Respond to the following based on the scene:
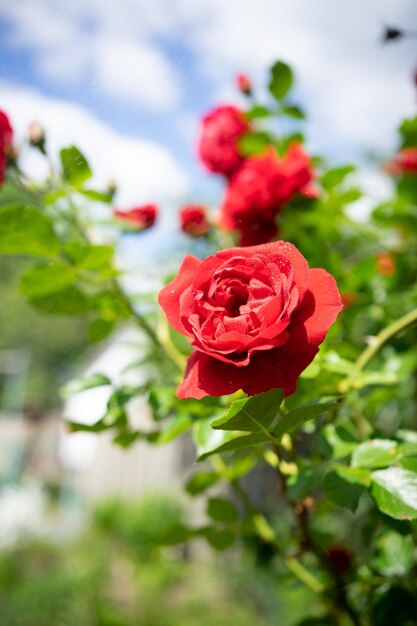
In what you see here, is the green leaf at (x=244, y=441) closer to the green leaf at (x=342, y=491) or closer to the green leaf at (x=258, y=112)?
the green leaf at (x=342, y=491)

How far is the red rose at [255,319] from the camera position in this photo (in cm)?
30

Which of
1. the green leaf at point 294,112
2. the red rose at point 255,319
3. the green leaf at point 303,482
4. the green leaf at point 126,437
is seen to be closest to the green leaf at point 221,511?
the green leaf at point 126,437

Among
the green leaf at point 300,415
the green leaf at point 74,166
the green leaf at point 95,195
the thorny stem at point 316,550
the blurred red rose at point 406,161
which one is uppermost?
the green leaf at point 74,166

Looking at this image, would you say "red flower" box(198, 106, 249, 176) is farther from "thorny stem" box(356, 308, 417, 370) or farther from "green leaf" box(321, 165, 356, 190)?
"thorny stem" box(356, 308, 417, 370)

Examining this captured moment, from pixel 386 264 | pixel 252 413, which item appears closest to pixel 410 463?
pixel 252 413

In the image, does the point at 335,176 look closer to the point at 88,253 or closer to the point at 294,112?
the point at 294,112

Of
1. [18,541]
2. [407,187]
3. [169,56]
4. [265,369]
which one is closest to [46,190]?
[169,56]

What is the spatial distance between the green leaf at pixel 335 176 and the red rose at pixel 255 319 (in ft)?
1.22

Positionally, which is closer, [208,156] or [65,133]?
[65,133]

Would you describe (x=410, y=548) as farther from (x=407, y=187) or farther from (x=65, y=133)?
(x=65, y=133)

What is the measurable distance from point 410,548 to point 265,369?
37 centimetres

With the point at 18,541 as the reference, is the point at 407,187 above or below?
above

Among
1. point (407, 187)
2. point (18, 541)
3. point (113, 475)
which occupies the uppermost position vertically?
point (407, 187)

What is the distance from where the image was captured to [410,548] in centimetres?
58
